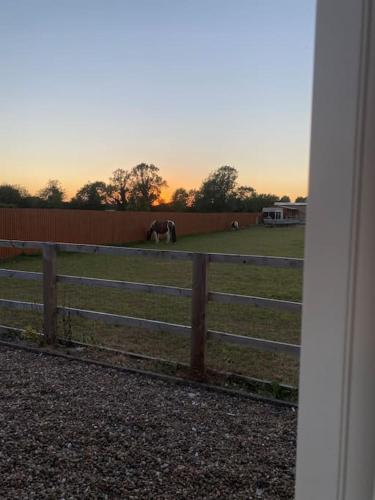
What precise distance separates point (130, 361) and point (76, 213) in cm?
1343

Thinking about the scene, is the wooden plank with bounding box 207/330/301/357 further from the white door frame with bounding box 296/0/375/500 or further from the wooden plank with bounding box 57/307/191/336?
the white door frame with bounding box 296/0/375/500

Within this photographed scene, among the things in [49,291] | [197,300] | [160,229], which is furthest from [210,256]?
[160,229]

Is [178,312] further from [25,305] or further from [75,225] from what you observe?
[75,225]

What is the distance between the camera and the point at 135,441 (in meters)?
2.40

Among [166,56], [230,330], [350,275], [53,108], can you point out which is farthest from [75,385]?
[53,108]

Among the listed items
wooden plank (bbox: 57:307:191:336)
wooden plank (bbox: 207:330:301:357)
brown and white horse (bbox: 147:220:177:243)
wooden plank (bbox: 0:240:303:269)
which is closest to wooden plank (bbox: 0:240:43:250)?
wooden plank (bbox: 0:240:303:269)

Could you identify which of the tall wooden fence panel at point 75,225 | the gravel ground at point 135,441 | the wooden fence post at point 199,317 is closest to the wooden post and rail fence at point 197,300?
the wooden fence post at point 199,317

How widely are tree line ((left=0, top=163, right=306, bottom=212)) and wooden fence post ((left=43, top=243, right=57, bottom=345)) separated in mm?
17023

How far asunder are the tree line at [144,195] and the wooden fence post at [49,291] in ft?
55.8

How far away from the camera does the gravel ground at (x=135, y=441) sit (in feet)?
6.57

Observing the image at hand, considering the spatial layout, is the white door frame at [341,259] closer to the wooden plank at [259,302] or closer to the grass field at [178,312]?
the wooden plank at [259,302]

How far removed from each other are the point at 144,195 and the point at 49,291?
28766 mm

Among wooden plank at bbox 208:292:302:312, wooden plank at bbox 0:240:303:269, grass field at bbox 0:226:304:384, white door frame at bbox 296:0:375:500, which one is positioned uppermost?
white door frame at bbox 296:0:375:500

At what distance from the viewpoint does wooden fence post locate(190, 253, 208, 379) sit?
11.1 feet
